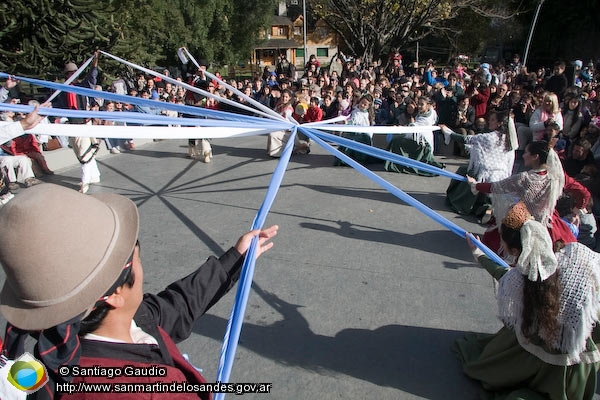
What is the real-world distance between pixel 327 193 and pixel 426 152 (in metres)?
2.46

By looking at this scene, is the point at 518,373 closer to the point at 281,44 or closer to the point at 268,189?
the point at 268,189

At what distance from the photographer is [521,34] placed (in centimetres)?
2733

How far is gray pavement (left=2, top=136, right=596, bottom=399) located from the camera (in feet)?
10.1

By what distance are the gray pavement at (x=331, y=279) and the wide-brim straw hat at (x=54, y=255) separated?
2.16 meters

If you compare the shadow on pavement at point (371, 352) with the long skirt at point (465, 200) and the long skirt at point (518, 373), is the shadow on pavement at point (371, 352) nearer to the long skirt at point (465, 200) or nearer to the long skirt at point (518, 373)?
the long skirt at point (518, 373)

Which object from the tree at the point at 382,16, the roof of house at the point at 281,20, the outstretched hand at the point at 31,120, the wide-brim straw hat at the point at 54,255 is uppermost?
the roof of house at the point at 281,20

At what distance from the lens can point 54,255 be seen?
1.01m

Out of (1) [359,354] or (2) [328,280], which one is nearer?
(1) [359,354]

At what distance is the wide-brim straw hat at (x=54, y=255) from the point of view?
998 mm

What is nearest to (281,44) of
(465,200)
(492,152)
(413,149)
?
(413,149)

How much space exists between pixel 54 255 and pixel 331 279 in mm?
3435

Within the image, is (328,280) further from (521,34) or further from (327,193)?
(521,34)

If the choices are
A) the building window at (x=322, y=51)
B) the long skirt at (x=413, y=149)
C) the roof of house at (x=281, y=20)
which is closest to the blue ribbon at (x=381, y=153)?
the long skirt at (x=413, y=149)

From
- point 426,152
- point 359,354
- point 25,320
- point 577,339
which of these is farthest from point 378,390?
point 426,152
